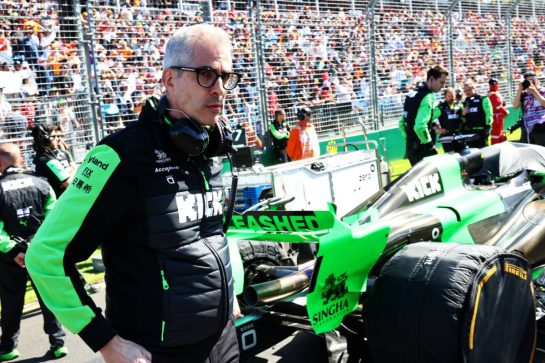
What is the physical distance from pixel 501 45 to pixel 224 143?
68.0ft

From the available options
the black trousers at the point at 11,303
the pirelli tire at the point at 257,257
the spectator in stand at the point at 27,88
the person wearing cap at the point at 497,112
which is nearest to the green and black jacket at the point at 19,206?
the black trousers at the point at 11,303

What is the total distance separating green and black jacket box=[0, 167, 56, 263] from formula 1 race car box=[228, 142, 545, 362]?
1.85 m

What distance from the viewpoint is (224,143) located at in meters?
2.09

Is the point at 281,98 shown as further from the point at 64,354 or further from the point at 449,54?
the point at 64,354

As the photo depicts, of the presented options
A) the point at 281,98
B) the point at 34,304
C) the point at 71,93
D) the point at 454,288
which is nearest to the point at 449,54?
the point at 281,98

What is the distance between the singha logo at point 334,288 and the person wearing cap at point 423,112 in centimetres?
530

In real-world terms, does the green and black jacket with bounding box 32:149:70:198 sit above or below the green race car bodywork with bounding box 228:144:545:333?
above

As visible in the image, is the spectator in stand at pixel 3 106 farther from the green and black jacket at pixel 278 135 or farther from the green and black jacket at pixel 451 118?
the green and black jacket at pixel 451 118

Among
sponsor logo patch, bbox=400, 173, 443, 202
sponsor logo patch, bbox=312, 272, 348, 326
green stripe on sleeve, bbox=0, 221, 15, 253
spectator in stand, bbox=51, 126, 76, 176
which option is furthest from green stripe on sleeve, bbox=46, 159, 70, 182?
sponsor logo patch, bbox=312, 272, 348, 326

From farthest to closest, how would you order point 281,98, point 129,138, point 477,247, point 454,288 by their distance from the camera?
1. point 281,98
2. point 477,247
3. point 454,288
4. point 129,138

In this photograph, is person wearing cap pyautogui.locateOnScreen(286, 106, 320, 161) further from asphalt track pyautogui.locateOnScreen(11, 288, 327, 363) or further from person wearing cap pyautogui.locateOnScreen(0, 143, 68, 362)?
person wearing cap pyautogui.locateOnScreen(0, 143, 68, 362)

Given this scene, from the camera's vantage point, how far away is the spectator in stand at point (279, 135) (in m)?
11.2

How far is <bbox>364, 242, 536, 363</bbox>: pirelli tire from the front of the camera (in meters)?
2.46

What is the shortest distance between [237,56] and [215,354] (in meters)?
9.94
